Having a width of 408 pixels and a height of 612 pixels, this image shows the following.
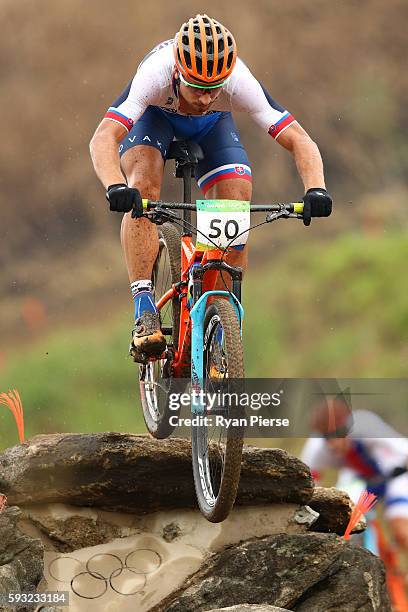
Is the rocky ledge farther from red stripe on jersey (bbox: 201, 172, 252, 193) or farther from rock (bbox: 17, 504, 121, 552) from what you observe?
red stripe on jersey (bbox: 201, 172, 252, 193)

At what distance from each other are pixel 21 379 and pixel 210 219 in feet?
32.6

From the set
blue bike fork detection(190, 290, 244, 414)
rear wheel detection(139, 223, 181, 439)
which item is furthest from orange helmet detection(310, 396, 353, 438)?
blue bike fork detection(190, 290, 244, 414)

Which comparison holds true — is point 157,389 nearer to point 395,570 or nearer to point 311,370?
point 395,570

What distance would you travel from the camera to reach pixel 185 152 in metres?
6.62

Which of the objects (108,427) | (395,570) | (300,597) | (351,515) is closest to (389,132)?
(108,427)

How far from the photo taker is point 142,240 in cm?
676

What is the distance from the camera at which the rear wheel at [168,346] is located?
21.7ft

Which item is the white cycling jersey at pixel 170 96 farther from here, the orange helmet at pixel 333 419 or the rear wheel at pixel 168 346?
the orange helmet at pixel 333 419

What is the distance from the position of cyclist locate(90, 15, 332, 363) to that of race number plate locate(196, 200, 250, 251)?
1.10ft

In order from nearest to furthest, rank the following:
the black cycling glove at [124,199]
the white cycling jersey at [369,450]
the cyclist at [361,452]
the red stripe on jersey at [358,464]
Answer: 1. the black cycling glove at [124,199]
2. the cyclist at [361,452]
3. the white cycling jersey at [369,450]
4. the red stripe on jersey at [358,464]

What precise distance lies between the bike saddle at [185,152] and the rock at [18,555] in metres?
2.32

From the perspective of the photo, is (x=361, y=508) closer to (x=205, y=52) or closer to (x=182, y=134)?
(x=182, y=134)

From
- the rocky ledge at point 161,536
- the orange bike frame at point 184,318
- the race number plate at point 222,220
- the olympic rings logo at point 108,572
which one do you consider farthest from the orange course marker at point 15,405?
the race number plate at point 222,220

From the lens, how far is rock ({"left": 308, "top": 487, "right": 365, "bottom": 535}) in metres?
7.43
